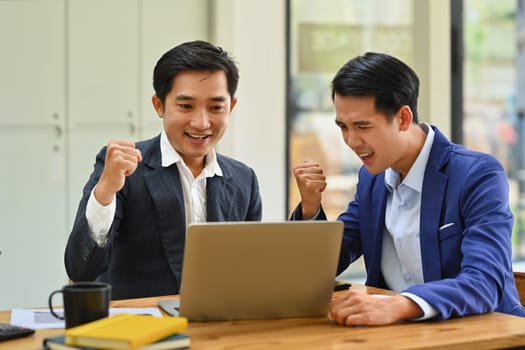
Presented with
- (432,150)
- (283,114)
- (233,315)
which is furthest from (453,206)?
(283,114)

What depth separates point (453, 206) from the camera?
2.47 meters

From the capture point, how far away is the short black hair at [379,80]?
2.50m

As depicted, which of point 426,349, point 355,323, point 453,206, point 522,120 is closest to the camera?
point 426,349

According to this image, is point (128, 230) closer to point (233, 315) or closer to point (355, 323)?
point (233, 315)

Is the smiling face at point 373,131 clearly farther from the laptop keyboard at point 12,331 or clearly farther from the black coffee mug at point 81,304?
the laptop keyboard at point 12,331

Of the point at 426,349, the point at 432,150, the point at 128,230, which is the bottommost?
the point at 426,349

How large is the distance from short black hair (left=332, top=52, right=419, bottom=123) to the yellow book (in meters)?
0.94

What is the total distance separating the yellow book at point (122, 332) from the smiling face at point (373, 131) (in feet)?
2.95

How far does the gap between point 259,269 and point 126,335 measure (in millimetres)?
441

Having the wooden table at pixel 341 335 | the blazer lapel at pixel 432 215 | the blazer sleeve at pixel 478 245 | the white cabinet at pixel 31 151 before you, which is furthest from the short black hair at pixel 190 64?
the white cabinet at pixel 31 151

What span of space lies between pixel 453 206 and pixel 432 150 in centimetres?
19

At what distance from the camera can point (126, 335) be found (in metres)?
1.72

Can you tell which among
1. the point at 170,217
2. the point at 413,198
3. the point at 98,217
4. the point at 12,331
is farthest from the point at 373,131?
the point at 12,331

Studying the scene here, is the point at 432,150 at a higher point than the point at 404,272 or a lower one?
higher
